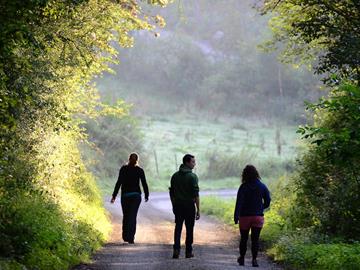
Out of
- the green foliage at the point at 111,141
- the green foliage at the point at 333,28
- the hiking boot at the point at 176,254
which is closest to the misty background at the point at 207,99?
the green foliage at the point at 111,141

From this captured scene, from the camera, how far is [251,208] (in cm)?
1249

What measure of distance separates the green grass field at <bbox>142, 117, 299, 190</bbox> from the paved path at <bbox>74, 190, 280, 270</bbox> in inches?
783

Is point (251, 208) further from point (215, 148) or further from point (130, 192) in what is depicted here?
point (215, 148)

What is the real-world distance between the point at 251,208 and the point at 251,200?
16 cm

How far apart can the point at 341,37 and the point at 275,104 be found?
216ft

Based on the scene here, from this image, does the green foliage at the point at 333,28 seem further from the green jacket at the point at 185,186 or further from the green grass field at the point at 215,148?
the green grass field at the point at 215,148

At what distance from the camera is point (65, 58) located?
16.3 m

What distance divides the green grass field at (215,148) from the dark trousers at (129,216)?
25.0 m

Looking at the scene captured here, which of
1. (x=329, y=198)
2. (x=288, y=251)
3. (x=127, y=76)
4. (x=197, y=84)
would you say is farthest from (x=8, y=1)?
(x=127, y=76)

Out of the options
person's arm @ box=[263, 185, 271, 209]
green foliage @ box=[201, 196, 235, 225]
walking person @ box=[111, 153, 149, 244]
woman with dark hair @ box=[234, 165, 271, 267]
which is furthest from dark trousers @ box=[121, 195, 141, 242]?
green foliage @ box=[201, 196, 235, 225]

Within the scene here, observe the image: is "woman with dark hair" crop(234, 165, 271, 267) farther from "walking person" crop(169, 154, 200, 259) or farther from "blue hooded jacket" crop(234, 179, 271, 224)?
"walking person" crop(169, 154, 200, 259)

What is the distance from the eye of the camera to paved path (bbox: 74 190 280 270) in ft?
39.2

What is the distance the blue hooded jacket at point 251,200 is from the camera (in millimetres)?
12492

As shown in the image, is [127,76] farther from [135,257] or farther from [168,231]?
[135,257]
